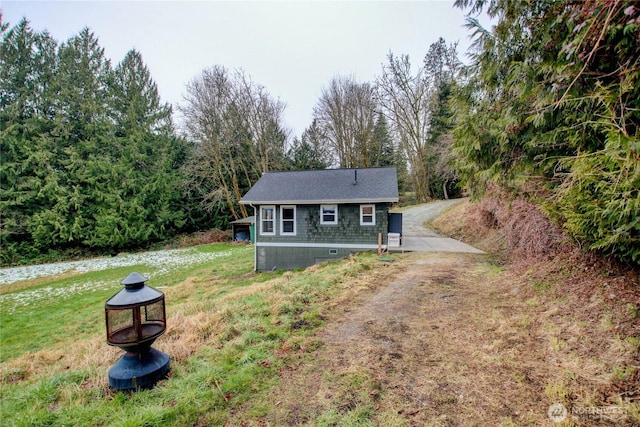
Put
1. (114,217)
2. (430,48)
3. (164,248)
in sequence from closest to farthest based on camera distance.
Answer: (114,217), (164,248), (430,48)

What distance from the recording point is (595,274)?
4.14m

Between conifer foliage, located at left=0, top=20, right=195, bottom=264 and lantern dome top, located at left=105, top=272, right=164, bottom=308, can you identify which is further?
conifer foliage, located at left=0, top=20, right=195, bottom=264

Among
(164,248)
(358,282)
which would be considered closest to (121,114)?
A: (164,248)

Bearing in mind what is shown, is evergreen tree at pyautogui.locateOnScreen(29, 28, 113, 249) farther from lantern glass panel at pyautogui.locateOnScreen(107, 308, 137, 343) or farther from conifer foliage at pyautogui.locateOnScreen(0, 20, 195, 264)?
lantern glass panel at pyautogui.locateOnScreen(107, 308, 137, 343)

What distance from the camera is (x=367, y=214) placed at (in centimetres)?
1123

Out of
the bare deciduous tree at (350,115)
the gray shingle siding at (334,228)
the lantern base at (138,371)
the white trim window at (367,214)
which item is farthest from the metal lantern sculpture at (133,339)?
the bare deciduous tree at (350,115)

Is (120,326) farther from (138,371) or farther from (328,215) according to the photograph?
(328,215)

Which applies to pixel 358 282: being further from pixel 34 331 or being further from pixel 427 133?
pixel 427 133

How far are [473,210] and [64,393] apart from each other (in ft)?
50.6

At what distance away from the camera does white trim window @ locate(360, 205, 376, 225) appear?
11.1 m

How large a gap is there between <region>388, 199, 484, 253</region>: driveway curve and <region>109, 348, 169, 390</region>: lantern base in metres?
8.99

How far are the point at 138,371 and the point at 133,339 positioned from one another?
296 millimetres

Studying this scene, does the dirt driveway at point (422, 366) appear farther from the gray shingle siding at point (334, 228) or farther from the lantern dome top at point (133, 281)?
the gray shingle siding at point (334, 228)

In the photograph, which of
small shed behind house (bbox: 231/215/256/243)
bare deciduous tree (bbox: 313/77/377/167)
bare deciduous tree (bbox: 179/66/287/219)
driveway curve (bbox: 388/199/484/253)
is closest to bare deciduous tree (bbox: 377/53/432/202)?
bare deciduous tree (bbox: 313/77/377/167)
